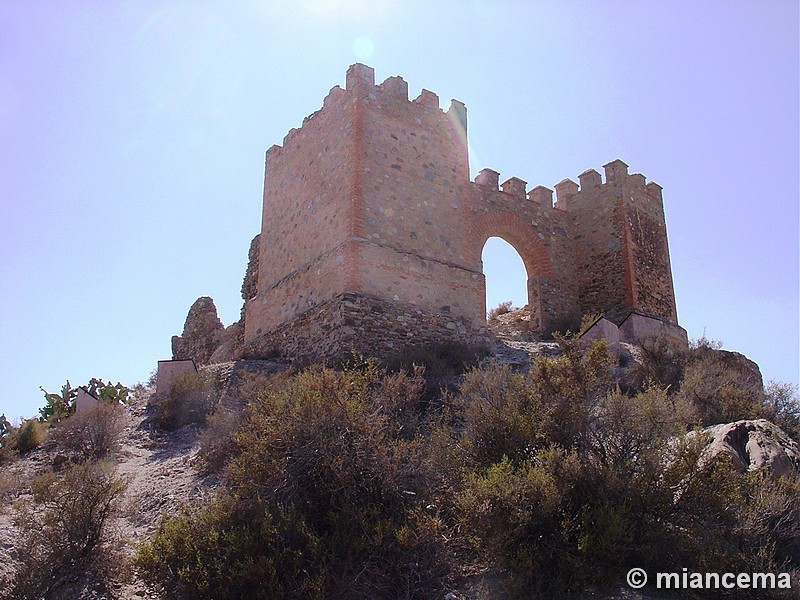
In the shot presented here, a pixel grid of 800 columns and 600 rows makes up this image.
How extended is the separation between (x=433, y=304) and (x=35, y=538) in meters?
8.16

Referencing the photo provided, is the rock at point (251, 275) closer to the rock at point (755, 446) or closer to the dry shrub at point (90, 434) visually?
the dry shrub at point (90, 434)

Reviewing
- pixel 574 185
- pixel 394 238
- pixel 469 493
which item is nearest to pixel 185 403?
pixel 394 238

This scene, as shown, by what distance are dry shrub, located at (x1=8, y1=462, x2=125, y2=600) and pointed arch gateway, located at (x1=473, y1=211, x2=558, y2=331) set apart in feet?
35.8

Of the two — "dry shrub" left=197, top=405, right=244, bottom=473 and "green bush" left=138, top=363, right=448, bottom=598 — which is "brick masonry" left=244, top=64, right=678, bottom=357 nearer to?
"dry shrub" left=197, top=405, right=244, bottom=473

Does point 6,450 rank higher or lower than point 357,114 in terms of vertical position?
lower

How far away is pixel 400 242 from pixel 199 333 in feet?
28.6

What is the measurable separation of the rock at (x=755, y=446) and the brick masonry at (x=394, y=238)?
6079mm

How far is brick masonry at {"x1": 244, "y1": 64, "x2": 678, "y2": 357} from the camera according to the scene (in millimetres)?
12836

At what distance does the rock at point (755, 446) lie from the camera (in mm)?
7160

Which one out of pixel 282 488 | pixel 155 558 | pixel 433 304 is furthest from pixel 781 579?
pixel 433 304

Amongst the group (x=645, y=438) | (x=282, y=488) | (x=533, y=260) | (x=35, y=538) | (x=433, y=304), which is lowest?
(x=35, y=538)

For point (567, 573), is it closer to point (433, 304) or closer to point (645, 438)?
point (645, 438)

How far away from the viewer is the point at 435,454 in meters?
7.26

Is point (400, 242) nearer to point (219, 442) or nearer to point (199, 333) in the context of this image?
point (219, 442)
